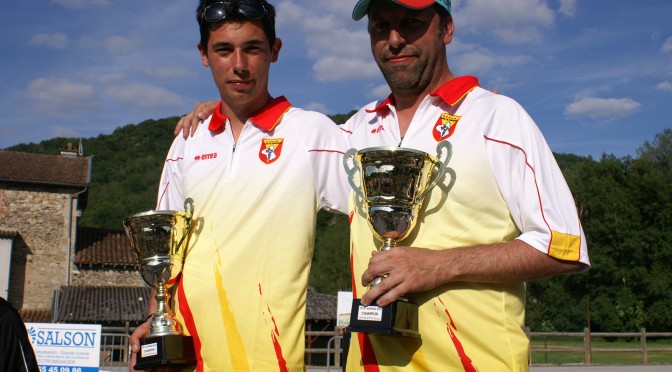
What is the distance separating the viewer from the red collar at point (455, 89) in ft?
8.70

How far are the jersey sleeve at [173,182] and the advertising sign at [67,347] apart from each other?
29.0 feet

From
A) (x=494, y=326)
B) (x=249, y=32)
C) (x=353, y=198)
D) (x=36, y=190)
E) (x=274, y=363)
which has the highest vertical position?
(x=36, y=190)

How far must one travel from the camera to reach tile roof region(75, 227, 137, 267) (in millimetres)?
38281

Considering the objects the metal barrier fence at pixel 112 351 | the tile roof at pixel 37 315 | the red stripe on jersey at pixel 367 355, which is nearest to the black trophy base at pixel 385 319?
the red stripe on jersey at pixel 367 355

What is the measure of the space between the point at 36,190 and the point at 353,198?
3914cm

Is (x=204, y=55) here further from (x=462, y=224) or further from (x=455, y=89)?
(x=462, y=224)

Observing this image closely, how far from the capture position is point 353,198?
2902 mm

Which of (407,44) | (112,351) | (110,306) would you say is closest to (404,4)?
(407,44)

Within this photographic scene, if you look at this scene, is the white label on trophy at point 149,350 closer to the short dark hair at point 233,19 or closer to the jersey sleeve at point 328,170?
the jersey sleeve at point 328,170

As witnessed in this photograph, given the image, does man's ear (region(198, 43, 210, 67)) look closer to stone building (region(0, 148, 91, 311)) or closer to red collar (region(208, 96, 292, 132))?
red collar (region(208, 96, 292, 132))

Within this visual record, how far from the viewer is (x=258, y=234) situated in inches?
117

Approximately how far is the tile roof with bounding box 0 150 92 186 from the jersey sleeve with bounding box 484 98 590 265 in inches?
1542

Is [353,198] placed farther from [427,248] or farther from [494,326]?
[494,326]

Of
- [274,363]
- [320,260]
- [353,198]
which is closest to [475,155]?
[353,198]
